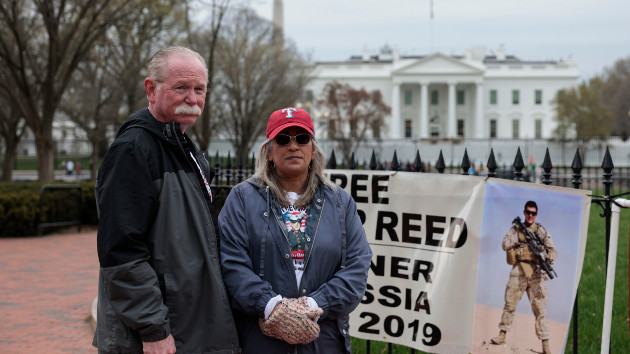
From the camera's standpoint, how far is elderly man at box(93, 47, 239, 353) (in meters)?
2.46

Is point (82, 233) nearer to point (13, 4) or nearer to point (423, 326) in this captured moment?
point (13, 4)

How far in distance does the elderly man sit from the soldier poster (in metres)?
1.75

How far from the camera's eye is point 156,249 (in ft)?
8.45

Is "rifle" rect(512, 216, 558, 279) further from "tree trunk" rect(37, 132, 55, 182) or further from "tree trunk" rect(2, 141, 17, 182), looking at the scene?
"tree trunk" rect(2, 141, 17, 182)

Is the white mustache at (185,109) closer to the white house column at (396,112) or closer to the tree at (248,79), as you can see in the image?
the tree at (248,79)

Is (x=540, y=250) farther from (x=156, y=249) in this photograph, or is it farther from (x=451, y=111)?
(x=451, y=111)

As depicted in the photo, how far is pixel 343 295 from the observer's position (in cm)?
282

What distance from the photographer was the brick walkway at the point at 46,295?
5.69 m

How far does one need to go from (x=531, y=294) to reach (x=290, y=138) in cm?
186

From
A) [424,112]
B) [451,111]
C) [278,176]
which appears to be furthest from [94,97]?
[451,111]

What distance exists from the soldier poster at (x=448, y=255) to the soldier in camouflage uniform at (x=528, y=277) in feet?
0.11

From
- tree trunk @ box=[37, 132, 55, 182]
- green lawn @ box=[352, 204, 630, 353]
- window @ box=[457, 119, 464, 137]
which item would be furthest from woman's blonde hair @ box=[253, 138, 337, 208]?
window @ box=[457, 119, 464, 137]

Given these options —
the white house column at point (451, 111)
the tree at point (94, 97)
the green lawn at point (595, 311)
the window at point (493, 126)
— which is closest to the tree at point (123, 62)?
the tree at point (94, 97)

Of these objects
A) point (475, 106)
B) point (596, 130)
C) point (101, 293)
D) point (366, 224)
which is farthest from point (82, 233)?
point (475, 106)
